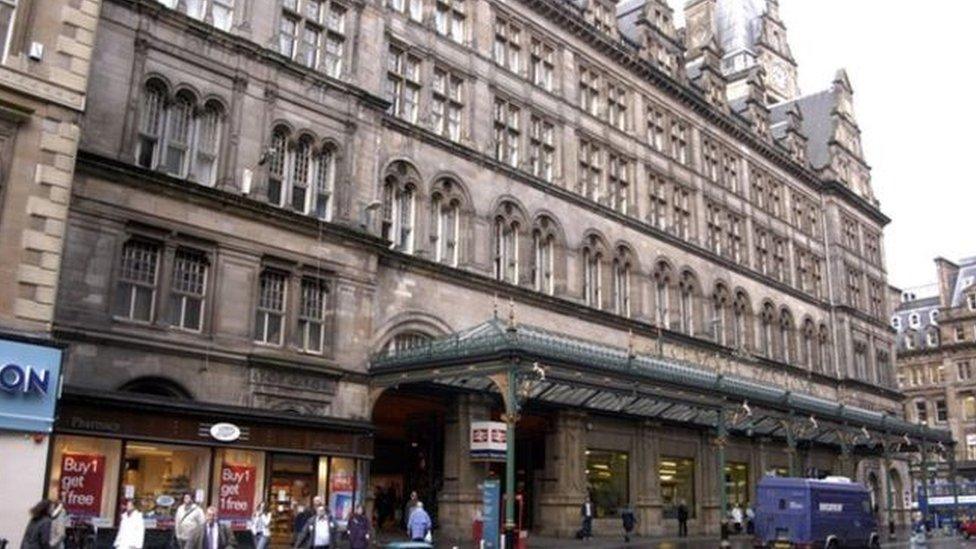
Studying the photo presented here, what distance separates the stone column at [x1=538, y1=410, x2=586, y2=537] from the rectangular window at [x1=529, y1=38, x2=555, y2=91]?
15.1 m

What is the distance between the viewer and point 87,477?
A: 70.4 feet

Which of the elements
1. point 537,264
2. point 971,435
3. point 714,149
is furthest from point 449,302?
point 971,435

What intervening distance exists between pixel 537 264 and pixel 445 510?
11.7m

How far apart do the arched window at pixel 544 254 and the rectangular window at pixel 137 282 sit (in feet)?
56.2

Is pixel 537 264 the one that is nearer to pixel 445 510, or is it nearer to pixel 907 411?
pixel 445 510

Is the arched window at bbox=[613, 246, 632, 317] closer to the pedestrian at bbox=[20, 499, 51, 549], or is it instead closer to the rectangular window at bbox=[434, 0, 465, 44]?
the rectangular window at bbox=[434, 0, 465, 44]

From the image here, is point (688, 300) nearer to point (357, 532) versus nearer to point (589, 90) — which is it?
point (589, 90)

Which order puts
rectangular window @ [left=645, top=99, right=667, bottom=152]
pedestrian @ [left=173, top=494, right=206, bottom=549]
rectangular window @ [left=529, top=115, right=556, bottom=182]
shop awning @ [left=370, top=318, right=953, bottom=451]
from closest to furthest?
pedestrian @ [left=173, top=494, right=206, bottom=549] < shop awning @ [left=370, top=318, right=953, bottom=451] < rectangular window @ [left=529, top=115, right=556, bottom=182] < rectangular window @ [left=645, top=99, right=667, bottom=152]

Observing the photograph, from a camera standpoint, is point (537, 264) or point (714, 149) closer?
point (537, 264)

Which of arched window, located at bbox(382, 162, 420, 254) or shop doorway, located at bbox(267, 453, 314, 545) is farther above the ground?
arched window, located at bbox(382, 162, 420, 254)

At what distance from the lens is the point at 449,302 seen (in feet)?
108

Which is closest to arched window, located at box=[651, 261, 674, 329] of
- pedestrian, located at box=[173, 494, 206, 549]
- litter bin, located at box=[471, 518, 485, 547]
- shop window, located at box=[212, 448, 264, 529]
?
litter bin, located at box=[471, 518, 485, 547]

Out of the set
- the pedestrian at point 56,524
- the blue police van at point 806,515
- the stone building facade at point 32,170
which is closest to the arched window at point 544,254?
the blue police van at point 806,515

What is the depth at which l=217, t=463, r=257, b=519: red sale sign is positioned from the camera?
78.2 ft
